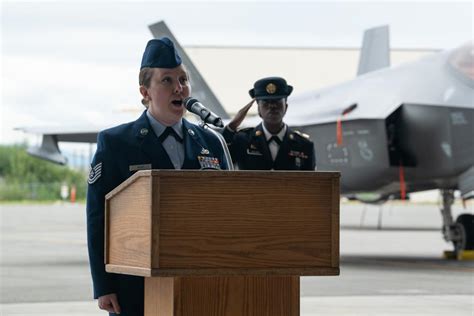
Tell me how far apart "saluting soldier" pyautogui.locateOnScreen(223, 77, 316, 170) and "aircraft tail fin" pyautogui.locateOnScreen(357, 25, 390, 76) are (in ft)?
51.8

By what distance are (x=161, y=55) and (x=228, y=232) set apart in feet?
3.53

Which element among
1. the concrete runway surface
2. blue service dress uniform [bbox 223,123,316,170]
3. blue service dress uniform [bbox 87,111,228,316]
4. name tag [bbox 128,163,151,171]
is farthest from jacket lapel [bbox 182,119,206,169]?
the concrete runway surface

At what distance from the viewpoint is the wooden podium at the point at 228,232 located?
12.5 ft

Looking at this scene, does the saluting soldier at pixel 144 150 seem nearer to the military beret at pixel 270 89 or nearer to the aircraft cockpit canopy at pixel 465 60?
the military beret at pixel 270 89

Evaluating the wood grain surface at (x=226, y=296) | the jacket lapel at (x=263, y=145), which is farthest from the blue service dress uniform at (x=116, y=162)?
the jacket lapel at (x=263, y=145)

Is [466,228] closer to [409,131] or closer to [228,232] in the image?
[409,131]

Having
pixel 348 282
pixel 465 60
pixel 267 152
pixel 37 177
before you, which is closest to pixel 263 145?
pixel 267 152

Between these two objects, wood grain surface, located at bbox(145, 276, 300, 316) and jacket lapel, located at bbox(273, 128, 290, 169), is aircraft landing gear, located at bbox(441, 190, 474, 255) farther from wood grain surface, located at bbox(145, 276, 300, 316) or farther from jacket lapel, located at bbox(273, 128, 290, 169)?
wood grain surface, located at bbox(145, 276, 300, 316)

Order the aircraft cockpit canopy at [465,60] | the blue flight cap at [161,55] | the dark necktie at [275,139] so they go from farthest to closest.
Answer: the aircraft cockpit canopy at [465,60] → the dark necktie at [275,139] → the blue flight cap at [161,55]

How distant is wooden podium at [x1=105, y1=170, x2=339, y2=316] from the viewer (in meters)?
3.79

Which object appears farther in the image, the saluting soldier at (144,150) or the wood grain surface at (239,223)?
the saluting soldier at (144,150)

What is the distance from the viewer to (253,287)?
13.2 ft

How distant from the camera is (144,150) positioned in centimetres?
469

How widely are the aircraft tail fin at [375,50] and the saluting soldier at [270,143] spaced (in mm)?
15773
